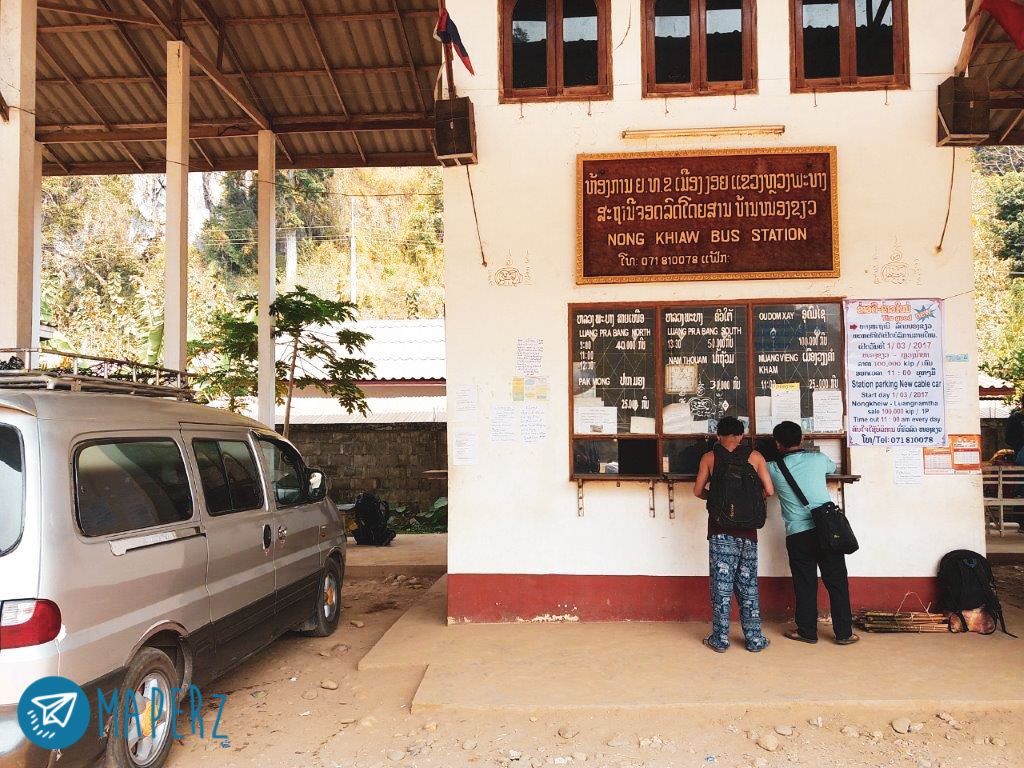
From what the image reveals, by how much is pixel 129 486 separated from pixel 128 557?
0.37 meters

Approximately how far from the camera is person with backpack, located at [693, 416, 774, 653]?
5.25 meters

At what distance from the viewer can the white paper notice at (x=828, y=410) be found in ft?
19.6

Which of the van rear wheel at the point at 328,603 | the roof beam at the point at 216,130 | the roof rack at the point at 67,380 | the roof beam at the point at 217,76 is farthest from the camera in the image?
the roof beam at the point at 216,130

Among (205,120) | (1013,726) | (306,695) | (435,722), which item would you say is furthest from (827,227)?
(205,120)

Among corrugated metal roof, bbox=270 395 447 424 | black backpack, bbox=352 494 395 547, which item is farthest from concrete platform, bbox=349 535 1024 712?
corrugated metal roof, bbox=270 395 447 424

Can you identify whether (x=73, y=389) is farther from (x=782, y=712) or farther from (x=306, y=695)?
(x=782, y=712)

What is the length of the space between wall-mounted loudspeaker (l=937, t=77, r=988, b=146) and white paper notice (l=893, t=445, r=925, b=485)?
2.39 m

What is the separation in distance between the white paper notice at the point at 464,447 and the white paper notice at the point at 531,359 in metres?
0.62

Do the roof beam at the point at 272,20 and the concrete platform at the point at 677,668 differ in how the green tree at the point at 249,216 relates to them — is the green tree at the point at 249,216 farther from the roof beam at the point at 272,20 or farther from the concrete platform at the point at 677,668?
the concrete platform at the point at 677,668

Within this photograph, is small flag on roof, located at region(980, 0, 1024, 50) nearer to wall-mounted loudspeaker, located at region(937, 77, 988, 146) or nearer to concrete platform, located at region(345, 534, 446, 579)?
wall-mounted loudspeaker, located at region(937, 77, 988, 146)

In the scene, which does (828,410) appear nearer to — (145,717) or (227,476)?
(227,476)

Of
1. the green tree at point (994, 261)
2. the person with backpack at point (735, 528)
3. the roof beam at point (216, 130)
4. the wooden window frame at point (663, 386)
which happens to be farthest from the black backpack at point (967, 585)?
the green tree at point (994, 261)

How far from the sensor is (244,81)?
11.0 m

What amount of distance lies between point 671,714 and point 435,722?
4.52 ft
